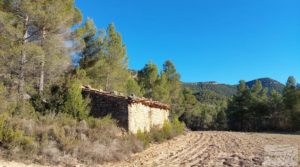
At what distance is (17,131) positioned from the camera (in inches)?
373

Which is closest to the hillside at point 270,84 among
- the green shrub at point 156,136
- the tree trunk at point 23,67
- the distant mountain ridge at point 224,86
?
the distant mountain ridge at point 224,86

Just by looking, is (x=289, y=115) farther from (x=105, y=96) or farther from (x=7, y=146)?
(x=7, y=146)

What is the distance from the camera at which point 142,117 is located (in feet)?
55.5

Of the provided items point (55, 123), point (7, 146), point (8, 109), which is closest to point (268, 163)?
point (55, 123)

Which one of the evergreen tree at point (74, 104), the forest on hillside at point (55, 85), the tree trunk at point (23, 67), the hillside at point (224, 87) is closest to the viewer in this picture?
the forest on hillside at point (55, 85)

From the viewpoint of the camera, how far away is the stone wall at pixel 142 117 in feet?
49.1

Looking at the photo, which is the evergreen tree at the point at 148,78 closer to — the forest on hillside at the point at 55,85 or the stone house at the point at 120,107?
the forest on hillside at the point at 55,85

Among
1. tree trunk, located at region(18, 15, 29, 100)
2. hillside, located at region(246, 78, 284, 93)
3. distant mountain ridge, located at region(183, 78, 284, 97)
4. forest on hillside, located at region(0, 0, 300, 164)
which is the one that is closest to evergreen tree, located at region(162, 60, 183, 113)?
forest on hillside, located at region(0, 0, 300, 164)

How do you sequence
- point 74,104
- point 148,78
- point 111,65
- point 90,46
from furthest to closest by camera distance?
point 148,78
point 111,65
point 90,46
point 74,104

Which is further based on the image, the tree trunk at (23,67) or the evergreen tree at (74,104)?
the tree trunk at (23,67)

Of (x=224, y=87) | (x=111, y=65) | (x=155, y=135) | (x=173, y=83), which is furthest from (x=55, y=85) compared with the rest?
(x=224, y=87)

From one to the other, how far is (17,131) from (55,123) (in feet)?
6.92

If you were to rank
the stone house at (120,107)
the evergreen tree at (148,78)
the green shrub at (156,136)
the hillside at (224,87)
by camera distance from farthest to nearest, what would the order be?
the hillside at (224,87), the evergreen tree at (148,78), the green shrub at (156,136), the stone house at (120,107)

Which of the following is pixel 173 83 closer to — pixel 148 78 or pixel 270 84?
pixel 148 78
